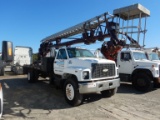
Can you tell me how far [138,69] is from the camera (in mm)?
9891

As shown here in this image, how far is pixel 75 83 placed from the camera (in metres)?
6.59

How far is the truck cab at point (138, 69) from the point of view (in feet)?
30.3

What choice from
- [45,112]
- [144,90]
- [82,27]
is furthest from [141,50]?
[45,112]

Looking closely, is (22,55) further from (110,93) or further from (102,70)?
(102,70)

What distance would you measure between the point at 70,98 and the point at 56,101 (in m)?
0.83

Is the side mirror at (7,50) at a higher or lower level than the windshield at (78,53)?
lower

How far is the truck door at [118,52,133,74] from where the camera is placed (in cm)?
1035

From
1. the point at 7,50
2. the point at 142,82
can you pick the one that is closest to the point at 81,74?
the point at 7,50

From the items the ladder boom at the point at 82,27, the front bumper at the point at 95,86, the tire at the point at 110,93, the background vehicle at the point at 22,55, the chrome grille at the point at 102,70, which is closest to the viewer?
the front bumper at the point at 95,86

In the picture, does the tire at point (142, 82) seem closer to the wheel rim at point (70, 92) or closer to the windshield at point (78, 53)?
the windshield at point (78, 53)

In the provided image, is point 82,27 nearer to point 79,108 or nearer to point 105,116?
point 79,108

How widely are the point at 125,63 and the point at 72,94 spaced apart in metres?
5.07

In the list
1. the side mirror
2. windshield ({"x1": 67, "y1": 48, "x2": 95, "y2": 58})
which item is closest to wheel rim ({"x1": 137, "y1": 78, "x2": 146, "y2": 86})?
windshield ({"x1": 67, "y1": 48, "x2": 95, "y2": 58})

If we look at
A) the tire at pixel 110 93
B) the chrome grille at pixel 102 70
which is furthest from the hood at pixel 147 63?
the chrome grille at pixel 102 70
